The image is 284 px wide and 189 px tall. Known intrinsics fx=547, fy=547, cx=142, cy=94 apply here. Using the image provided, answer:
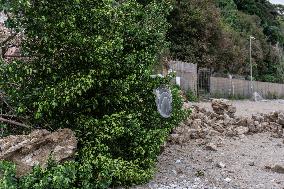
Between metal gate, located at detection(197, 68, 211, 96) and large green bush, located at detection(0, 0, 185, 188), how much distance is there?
94.4ft

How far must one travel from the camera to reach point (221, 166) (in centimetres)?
1027

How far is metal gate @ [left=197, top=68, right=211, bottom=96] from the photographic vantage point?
3788 centimetres

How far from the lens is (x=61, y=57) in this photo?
847 cm

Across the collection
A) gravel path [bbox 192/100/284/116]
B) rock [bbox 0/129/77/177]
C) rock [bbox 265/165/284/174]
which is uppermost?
rock [bbox 0/129/77/177]

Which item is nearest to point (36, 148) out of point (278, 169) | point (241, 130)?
point (278, 169)

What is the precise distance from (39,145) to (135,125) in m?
1.48

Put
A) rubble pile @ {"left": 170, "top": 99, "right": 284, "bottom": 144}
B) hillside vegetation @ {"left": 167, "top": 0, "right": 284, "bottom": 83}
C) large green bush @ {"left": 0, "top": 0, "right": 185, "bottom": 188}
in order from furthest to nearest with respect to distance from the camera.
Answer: hillside vegetation @ {"left": 167, "top": 0, "right": 284, "bottom": 83} < rubble pile @ {"left": 170, "top": 99, "right": 284, "bottom": 144} < large green bush @ {"left": 0, "top": 0, "right": 185, "bottom": 188}

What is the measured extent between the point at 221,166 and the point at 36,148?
3.98m

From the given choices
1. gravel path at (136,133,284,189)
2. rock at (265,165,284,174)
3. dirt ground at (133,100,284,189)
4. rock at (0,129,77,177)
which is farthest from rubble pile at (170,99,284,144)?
rock at (0,129,77,177)

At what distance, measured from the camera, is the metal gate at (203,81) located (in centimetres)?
3788

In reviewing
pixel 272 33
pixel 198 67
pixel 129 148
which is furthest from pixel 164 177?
pixel 272 33

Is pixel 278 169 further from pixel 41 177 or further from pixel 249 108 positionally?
pixel 249 108

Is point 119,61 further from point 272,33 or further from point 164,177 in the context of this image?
point 272,33

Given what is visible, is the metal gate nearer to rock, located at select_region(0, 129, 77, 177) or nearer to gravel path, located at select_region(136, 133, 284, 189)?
gravel path, located at select_region(136, 133, 284, 189)
